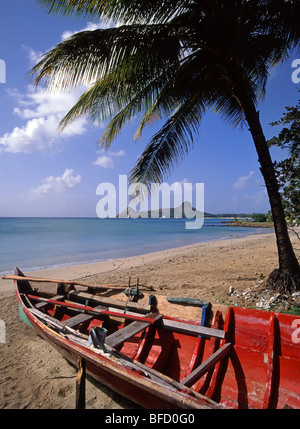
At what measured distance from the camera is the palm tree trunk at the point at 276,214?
4578mm

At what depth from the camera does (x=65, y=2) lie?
13.8ft

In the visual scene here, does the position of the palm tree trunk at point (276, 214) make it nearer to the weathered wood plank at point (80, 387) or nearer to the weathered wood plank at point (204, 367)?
the weathered wood plank at point (204, 367)

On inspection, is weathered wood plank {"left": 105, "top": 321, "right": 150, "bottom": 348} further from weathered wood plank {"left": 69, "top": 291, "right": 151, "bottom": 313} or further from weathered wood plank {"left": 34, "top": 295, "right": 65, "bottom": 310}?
weathered wood plank {"left": 34, "top": 295, "right": 65, "bottom": 310}

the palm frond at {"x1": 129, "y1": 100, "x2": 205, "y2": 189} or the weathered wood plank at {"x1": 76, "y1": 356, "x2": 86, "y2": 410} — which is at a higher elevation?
the palm frond at {"x1": 129, "y1": 100, "x2": 205, "y2": 189}

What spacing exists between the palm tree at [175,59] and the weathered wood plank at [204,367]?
2.44 metres

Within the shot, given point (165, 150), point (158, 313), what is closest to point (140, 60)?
point (165, 150)

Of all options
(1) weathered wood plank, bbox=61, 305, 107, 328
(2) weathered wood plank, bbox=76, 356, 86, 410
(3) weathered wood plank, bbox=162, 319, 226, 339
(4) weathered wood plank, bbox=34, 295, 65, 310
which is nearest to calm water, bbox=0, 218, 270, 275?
(4) weathered wood plank, bbox=34, 295, 65, 310

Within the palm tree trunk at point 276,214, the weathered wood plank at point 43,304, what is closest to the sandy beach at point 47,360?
the weathered wood plank at point 43,304

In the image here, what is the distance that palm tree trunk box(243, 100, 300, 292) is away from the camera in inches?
180

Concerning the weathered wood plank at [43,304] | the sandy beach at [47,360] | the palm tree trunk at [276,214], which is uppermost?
the palm tree trunk at [276,214]

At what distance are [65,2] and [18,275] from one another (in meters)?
5.54

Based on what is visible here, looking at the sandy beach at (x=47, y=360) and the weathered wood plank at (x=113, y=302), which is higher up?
the weathered wood plank at (x=113, y=302)

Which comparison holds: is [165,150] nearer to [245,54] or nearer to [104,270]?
[245,54]

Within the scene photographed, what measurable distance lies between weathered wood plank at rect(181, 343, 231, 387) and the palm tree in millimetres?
2437
